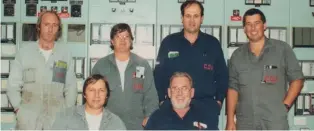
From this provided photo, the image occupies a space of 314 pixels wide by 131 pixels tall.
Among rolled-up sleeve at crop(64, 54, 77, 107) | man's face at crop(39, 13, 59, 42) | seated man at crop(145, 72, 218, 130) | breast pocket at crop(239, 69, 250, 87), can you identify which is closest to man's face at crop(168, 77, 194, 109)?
seated man at crop(145, 72, 218, 130)

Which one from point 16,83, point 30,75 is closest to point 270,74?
point 30,75

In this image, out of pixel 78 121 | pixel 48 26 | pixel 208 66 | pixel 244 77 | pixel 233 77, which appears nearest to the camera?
pixel 78 121

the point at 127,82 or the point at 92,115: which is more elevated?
the point at 127,82

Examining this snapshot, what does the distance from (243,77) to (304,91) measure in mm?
1333

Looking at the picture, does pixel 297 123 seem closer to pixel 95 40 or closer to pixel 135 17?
pixel 135 17

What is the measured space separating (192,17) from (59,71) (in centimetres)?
124

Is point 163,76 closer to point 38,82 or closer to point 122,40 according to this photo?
point 122,40

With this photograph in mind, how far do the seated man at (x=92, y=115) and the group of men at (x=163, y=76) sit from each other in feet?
0.94

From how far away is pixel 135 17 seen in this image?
4254 millimetres

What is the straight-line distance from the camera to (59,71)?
3.24m

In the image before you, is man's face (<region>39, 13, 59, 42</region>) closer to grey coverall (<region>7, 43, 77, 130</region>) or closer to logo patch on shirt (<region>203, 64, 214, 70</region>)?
grey coverall (<region>7, 43, 77, 130</region>)

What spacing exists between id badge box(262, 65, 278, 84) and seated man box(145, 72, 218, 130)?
2.60 feet

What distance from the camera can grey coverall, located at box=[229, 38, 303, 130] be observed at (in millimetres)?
3314

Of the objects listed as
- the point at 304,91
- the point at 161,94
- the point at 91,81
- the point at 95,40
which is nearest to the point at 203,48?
the point at 161,94
